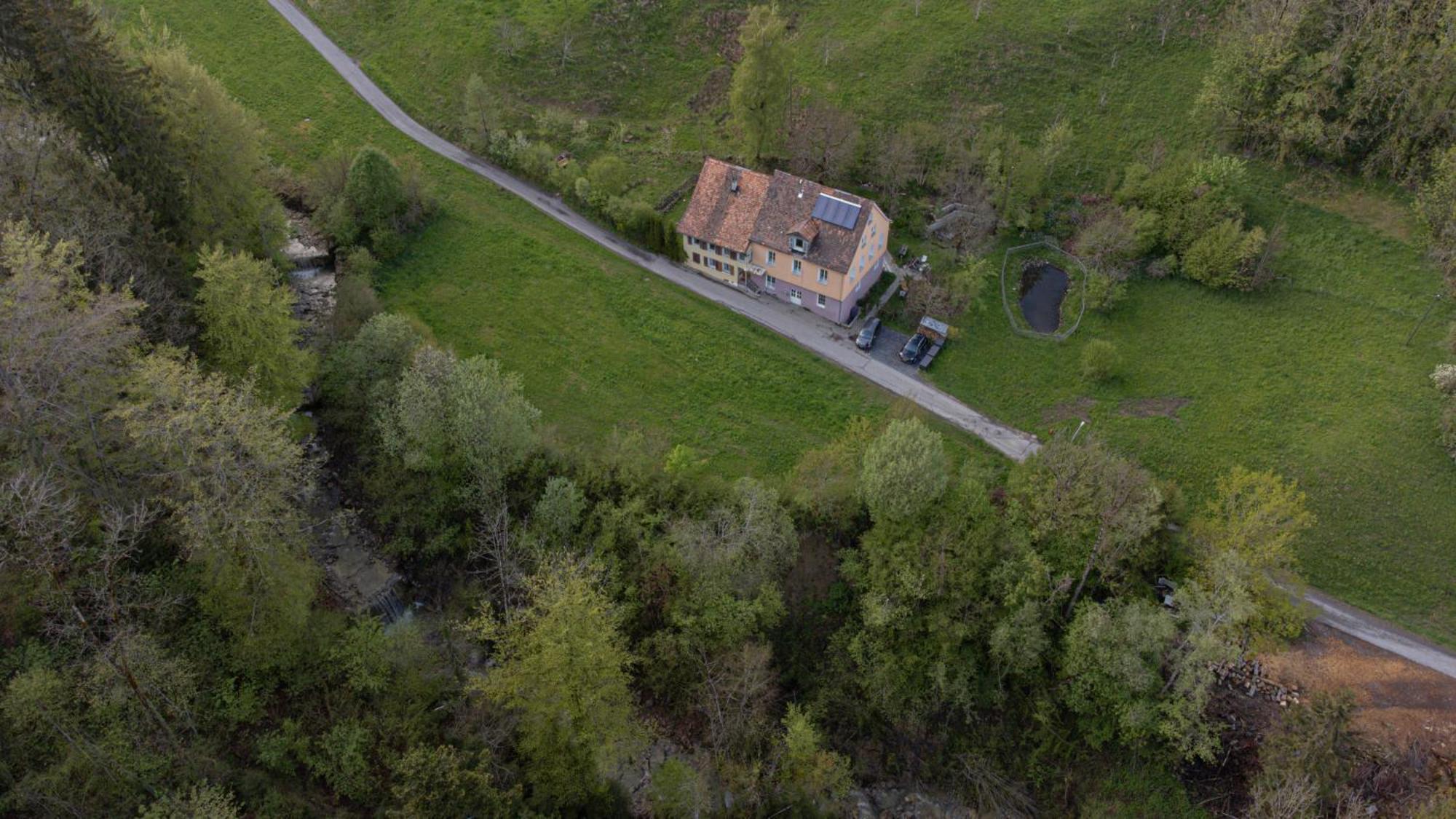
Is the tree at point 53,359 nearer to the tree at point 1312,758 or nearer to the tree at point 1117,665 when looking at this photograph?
Result: the tree at point 1117,665

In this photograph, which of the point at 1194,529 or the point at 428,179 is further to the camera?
the point at 428,179

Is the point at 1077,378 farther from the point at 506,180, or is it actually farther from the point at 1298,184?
the point at 506,180

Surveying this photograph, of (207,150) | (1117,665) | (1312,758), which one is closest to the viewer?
(1312,758)

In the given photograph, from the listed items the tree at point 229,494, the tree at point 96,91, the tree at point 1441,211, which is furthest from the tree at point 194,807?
the tree at point 1441,211

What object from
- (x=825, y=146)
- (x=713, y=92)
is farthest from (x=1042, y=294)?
(x=713, y=92)

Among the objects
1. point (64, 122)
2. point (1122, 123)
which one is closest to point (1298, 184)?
point (1122, 123)

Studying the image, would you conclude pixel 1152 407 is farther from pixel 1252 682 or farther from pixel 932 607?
pixel 932 607
